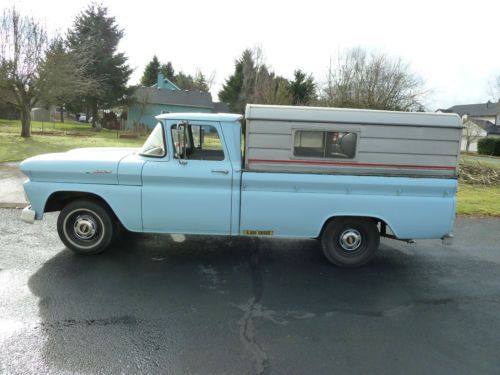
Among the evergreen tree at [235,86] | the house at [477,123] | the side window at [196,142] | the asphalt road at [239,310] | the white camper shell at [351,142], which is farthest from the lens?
the evergreen tree at [235,86]

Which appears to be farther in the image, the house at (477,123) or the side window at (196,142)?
the house at (477,123)

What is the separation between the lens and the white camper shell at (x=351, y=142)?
4.73 meters

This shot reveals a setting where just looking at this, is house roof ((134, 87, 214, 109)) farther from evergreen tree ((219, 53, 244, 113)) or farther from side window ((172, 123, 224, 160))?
side window ((172, 123, 224, 160))

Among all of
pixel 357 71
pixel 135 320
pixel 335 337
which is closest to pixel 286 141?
pixel 335 337

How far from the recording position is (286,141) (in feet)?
15.6

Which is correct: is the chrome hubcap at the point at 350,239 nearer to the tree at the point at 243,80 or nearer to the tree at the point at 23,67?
the tree at the point at 23,67

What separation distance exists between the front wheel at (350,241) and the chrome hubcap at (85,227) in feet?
10.6

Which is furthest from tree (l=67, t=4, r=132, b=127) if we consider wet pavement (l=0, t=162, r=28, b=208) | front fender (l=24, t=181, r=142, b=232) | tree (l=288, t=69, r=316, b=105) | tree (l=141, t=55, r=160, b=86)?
front fender (l=24, t=181, r=142, b=232)

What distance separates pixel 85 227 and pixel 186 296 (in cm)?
196

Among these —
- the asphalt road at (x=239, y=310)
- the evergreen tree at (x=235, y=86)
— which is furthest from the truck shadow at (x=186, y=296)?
the evergreen tree at (x=235, y=86)

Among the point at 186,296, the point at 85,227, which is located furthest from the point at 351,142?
the point at 85,227

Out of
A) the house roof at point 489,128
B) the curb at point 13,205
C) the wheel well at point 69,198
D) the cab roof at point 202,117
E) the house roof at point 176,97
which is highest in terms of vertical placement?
the house roof at point 176,97

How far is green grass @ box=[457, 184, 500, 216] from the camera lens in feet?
28.2

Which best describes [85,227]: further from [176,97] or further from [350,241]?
[176,97]
